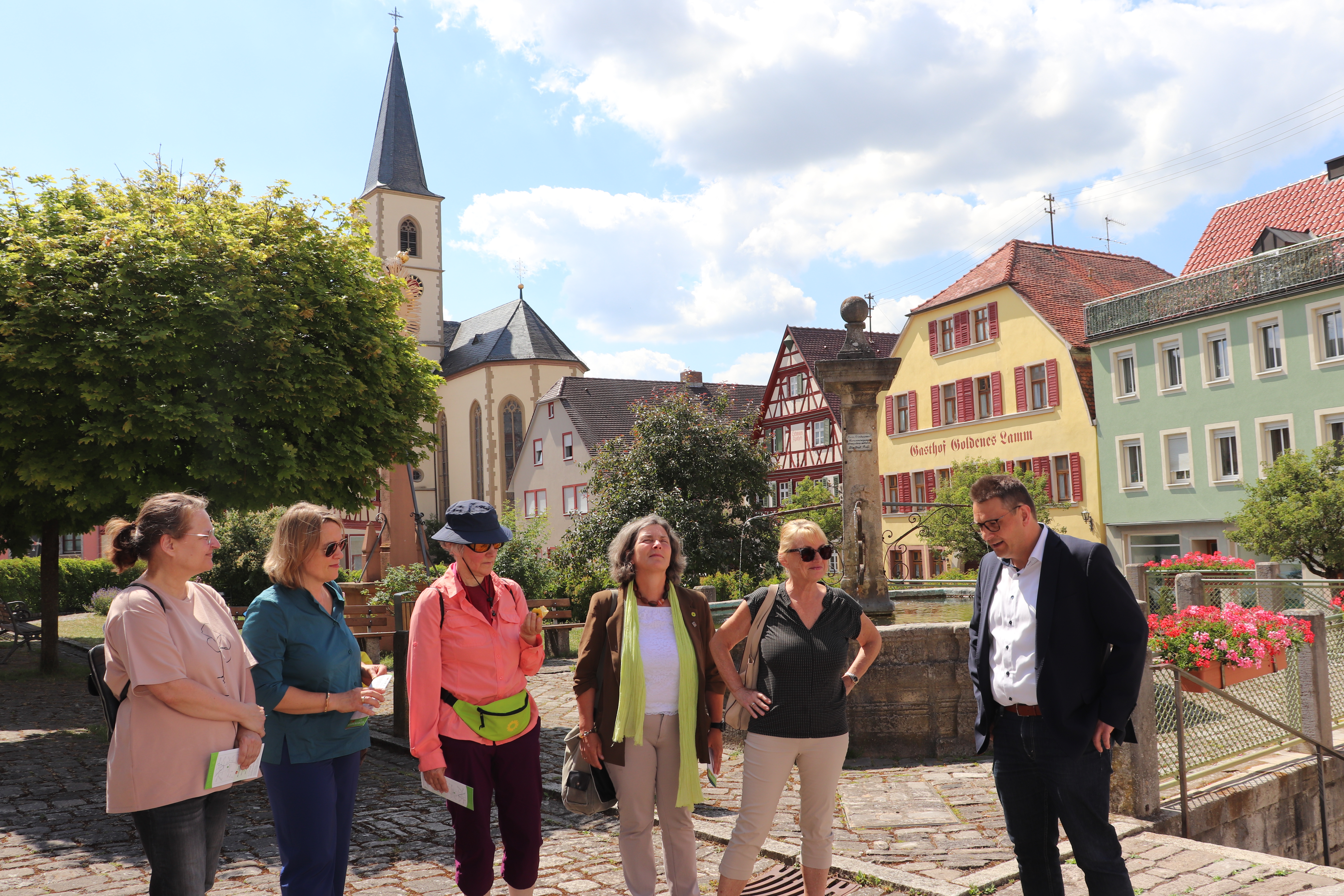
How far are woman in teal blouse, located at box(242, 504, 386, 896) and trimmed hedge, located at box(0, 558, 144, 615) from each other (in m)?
36.9

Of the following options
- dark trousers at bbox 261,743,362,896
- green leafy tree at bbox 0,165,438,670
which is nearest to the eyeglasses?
dark trousers at bbox 261,743,362,896

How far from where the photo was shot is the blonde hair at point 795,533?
4.86 metres

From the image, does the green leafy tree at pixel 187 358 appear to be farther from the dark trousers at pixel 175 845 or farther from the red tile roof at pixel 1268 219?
the red tile roof at pixel 1268 219

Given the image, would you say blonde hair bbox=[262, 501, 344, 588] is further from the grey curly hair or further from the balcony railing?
the balcony railing

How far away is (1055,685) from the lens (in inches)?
159

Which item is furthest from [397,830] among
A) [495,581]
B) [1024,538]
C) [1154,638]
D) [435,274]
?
[435,274]

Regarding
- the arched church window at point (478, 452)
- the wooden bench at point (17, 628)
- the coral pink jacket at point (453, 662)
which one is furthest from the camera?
the arched church window at point (478, 452)

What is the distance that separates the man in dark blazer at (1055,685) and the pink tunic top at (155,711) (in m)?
2.96

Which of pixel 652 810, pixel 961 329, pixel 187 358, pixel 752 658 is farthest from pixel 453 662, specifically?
pixel 961 329

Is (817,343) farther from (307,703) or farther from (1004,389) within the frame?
(307,703)

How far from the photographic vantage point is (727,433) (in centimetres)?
2870

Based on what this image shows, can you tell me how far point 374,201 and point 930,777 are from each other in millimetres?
68957

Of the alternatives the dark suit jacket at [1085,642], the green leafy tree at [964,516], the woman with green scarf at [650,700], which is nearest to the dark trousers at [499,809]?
the woman with green scarf at [650,700]

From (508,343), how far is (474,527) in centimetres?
6254
